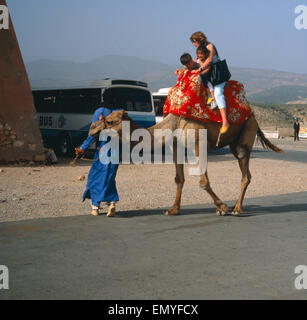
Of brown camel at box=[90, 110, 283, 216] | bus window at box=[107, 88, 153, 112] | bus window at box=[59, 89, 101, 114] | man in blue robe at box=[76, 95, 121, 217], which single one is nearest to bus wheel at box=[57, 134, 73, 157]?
bus window at box=[59, 89, 101, 114]

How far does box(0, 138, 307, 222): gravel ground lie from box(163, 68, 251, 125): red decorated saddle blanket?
7.15 ft

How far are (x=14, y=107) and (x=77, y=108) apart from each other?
6.20 m

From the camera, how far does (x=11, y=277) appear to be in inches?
193

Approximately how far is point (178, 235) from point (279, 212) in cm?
280

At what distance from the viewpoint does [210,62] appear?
8.45 m

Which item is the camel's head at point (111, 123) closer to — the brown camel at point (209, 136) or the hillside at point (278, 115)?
the brown camel at point (209, 136)

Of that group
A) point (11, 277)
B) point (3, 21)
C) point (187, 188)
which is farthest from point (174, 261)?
point (3, 21)

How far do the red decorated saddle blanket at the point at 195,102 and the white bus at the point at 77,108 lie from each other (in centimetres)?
1127

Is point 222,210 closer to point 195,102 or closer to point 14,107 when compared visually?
point 195,102

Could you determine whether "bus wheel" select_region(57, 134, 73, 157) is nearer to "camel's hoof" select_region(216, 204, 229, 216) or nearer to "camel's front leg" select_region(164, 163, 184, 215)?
"camel's front leg" select_region(164, 163, 184, 215)

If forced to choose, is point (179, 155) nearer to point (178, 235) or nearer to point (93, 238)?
point (178, 235)

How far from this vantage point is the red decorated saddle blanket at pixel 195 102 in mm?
8281
